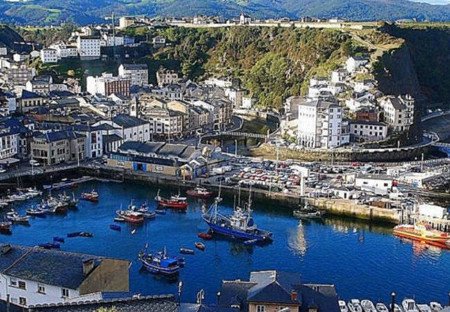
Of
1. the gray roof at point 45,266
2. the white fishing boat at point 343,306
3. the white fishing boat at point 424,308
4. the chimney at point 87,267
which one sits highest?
the chimney at point 87,267

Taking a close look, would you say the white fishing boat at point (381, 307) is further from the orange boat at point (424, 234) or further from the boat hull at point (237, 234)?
the orange boat at point (424, 234)

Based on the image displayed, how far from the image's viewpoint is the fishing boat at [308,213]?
69.3ft

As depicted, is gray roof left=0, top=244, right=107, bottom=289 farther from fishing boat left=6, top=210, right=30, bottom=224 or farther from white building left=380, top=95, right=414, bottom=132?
white building left=380, top=95, right=414, bottom=132

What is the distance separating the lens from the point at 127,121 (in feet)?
102

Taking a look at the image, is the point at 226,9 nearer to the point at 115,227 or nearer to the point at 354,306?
the point at 115,227

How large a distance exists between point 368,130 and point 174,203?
549 inches

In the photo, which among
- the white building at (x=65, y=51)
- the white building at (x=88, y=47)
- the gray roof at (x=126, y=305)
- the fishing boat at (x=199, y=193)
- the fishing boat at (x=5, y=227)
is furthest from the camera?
the white building at (x=88, y=47)

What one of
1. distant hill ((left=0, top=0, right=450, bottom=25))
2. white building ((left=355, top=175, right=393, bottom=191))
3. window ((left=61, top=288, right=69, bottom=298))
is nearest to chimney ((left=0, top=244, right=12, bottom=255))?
window ((left=61, top=288, right=69, bottom=298))

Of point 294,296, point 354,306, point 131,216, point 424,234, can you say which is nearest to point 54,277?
point 294,296

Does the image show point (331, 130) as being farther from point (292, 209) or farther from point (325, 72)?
point (325, 72)

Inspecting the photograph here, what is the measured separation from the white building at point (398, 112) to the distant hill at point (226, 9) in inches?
3627

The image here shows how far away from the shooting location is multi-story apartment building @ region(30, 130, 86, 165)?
2692 cm

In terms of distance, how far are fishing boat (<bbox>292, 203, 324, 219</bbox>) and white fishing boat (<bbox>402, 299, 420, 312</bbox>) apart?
753 centimetres

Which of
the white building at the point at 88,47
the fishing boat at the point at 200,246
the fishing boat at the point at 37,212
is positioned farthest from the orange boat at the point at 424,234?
the white building at the point at 88,47
